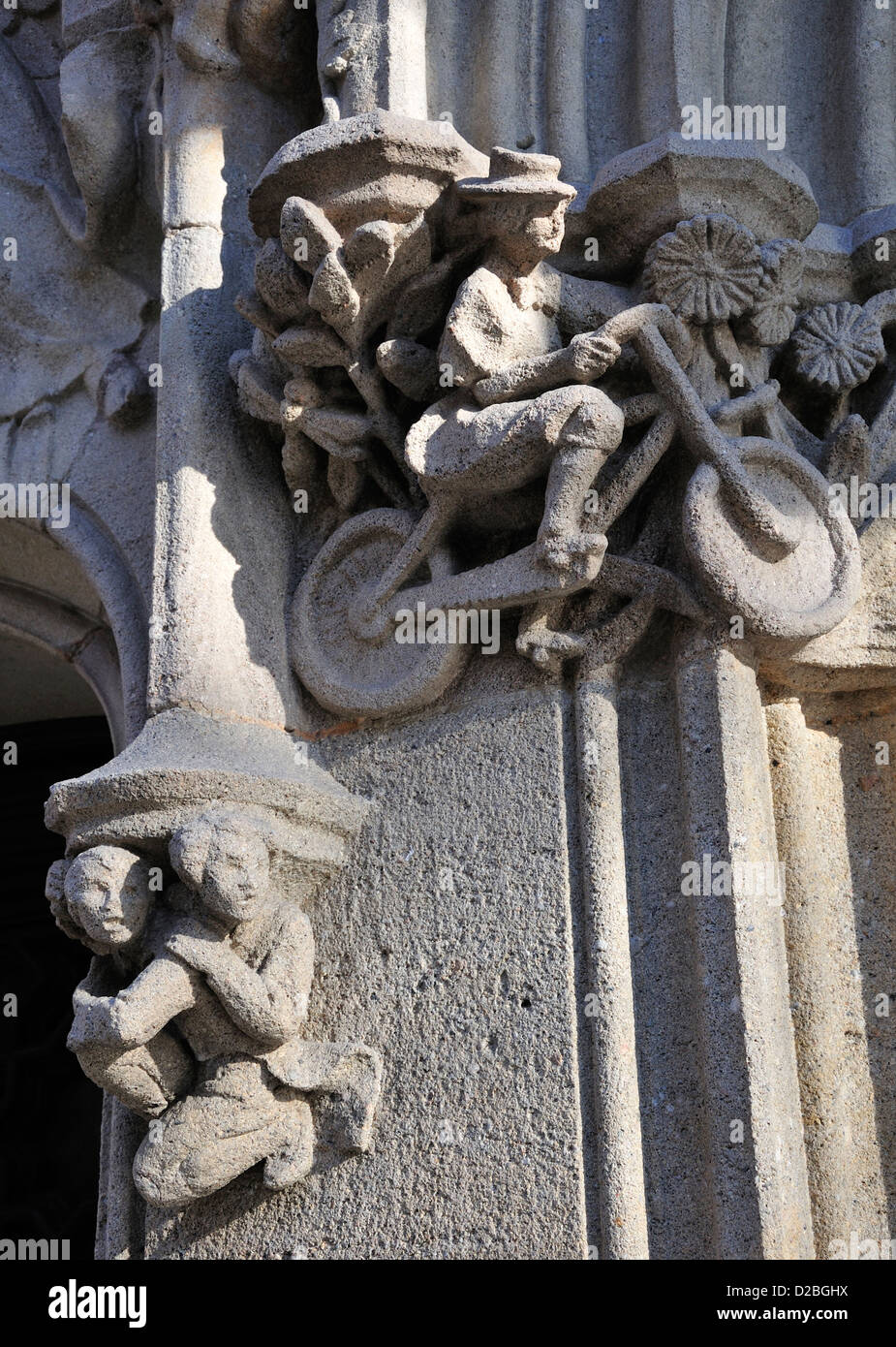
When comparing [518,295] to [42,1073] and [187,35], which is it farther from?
[42,1073]

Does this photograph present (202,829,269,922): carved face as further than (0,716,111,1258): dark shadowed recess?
No

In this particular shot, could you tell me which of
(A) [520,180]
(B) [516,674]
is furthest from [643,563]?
(A) [520,180]

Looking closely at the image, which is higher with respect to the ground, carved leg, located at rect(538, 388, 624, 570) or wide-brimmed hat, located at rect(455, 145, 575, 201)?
wide-brimmed hat, located at rect(455, 145, 575, 201)

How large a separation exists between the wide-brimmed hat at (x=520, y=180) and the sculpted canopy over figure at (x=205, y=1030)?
93 cm

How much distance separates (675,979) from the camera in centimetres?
212

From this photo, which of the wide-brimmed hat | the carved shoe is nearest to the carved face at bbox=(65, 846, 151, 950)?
the carved shoe

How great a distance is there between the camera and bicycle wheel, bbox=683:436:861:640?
2.20 m

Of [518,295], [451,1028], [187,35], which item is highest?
[187,35]

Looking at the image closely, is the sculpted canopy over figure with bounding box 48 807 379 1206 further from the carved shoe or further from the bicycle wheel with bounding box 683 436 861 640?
the bicycle wheel with bounding box 683 436 861 640

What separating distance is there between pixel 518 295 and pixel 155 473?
65 cm

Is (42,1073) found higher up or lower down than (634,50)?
lower down

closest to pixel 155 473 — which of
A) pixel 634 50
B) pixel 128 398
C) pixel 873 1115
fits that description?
pixel 128 398

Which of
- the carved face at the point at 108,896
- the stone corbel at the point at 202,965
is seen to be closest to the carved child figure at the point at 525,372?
the stone corbel at the point at 202,965

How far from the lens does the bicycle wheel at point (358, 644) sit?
93.1 inches
